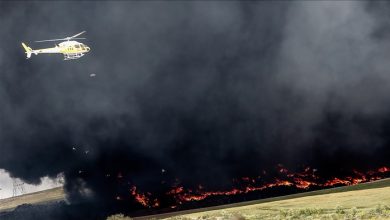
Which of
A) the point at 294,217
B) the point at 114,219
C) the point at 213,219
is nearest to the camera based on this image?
the point at 294,217

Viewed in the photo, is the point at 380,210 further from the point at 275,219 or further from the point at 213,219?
the point at 213,219

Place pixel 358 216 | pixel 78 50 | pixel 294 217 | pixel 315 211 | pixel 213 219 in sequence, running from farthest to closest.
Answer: pixel 78 50, pixel 213 219, pixel 315 211, pixel 294 217, pixel 358 216

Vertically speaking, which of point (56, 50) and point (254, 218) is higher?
point (56, 50)

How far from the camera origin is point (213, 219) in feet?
392

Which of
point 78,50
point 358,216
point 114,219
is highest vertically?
point 78,50

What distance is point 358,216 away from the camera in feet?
292

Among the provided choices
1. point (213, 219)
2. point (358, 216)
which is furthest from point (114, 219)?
point (358, 216)

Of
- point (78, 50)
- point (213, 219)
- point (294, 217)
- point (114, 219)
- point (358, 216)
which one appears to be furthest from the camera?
point (78, 50)

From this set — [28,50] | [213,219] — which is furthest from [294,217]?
[28,50]

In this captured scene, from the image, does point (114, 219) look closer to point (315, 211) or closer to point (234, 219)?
point (234, 219)

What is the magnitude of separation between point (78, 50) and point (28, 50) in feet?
73.6

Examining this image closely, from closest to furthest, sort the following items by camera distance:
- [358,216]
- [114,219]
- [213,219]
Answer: [358,216] < [213,219] < [114,219]

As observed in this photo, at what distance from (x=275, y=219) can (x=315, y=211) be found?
14.1 m

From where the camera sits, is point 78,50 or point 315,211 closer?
point 315,211
